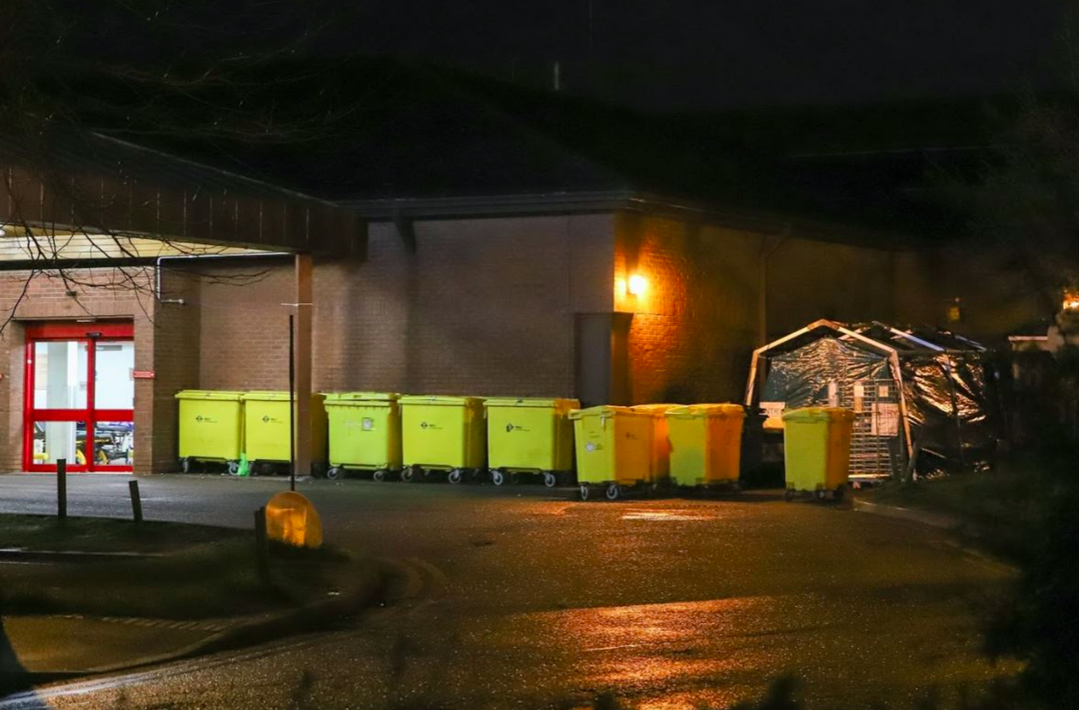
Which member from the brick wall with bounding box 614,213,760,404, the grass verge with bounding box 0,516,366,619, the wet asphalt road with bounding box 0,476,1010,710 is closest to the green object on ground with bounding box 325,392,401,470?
the brick wall with bounding box 614,213,760,404

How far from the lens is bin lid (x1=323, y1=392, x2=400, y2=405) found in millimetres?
22141

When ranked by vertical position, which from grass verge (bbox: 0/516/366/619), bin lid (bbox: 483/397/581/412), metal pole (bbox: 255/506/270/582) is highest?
bin lid (bbox: 483/397/581/412)

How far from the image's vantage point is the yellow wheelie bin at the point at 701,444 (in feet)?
65.3

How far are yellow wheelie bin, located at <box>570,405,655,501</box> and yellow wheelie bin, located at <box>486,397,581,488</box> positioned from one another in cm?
110

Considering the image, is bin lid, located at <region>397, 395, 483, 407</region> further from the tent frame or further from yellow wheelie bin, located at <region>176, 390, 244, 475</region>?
the tent frame

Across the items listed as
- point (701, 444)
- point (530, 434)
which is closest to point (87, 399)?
point (530, 434)

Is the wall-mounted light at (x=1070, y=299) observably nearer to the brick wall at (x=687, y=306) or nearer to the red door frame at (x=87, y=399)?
the brick wall at (x=687, y=306)

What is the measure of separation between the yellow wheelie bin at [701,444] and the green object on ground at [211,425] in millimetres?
7322

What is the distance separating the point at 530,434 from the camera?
2116cm

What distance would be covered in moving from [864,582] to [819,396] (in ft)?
36.2

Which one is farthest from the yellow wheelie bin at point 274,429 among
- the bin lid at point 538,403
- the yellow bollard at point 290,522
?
the yellow bollard at point 290,522

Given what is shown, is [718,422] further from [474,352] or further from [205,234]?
[205,234]

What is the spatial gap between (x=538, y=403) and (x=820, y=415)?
4174 millimetres

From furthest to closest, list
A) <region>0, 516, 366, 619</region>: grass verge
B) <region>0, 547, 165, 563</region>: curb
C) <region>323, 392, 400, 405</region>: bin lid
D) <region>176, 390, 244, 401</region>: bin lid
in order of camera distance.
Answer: <region>176, 390, 244, 401</region>: bin lid, <region>323, 392, 400, 405</region>: bin lid, <region>0, 547, 165, 563</region>: curb, <region>0, 516, 366, 619</region>: grass verge
